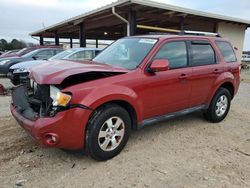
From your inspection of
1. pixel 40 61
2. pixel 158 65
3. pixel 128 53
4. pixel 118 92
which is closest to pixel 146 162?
pixel 118 92

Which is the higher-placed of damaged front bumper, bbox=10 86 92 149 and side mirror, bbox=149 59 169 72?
side mirror, bbox=149 59 169 72

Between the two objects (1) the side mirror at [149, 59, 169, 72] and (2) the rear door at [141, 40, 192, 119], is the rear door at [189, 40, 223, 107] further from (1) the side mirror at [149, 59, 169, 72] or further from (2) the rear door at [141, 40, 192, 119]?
(1) the side mirror at [149, 59, 169, 72]

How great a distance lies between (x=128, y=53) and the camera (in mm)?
4387

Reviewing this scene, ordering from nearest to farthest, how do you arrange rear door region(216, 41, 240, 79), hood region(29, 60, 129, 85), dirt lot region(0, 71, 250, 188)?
dirt lot region(0, 71, 250, 188) < hood region(29, 60, 129, 85) < rear door region(216, 41, 240, 79)

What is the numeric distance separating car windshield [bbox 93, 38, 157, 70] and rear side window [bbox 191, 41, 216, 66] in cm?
97

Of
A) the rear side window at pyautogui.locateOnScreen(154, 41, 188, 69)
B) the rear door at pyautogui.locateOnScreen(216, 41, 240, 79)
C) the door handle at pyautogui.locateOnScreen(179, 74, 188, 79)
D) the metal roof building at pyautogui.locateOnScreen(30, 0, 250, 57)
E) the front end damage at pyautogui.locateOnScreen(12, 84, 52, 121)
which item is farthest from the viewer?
the metal roof building at pyautogui.locateOnScreen(30, 0, 250, 57)

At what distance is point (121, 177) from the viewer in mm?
3232

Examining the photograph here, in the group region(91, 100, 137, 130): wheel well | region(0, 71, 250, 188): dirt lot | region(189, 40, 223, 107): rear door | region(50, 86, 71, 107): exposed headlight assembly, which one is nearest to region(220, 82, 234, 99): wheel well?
region(189, 40, 223, 107): rear door

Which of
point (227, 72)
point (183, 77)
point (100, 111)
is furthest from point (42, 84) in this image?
point (227, 72)

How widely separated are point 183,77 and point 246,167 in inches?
68.0

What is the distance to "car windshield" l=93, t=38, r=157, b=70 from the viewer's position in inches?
163

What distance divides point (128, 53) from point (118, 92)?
1064 millimetres

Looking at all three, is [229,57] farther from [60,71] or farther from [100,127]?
[60,71]

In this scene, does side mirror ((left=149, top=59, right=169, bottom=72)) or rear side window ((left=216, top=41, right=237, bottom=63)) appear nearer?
side mirror ((left=149, top=59, right=169, bottom=72))
